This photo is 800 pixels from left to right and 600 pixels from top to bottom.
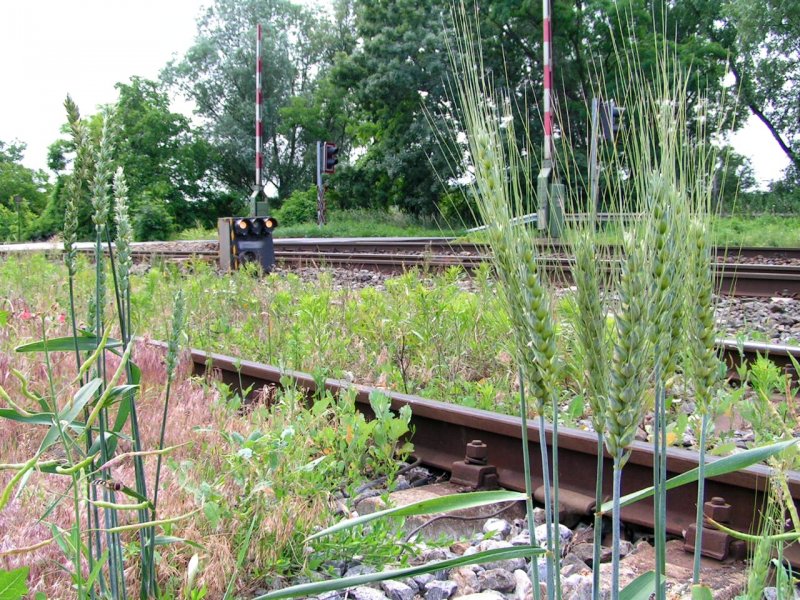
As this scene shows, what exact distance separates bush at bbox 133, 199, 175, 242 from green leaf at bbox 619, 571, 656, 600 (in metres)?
27.2

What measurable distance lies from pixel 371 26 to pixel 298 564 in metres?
30.9

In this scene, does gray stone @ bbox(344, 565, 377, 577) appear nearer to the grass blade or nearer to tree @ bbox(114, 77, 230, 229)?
the grass blade

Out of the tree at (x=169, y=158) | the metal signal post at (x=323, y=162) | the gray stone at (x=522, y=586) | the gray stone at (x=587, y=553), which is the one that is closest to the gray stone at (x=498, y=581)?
the gray stone at (x=522, y=586)

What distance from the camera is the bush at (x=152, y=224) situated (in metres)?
27.0

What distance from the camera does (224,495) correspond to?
2.26m

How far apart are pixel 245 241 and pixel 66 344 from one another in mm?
9877

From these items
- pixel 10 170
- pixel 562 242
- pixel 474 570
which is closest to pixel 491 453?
pixel 474 570

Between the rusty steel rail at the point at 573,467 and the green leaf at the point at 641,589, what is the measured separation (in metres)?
0.73

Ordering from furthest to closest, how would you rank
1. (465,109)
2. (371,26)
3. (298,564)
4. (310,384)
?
1. (371,26)
2. (310,384)
3. (298,564)
4. (465,109)

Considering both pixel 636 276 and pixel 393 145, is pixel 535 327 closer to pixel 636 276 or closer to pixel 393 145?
pixel 636 276

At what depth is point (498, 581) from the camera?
2207 millimetres

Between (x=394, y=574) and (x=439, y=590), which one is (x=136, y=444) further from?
(x=439, y=590)

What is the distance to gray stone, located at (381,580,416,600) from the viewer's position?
2137 mm

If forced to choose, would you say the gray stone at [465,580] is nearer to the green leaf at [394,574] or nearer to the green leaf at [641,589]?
the green leaf at [641,589]
